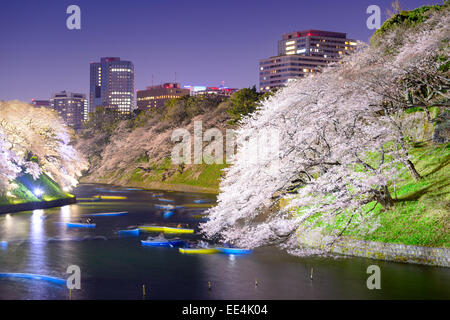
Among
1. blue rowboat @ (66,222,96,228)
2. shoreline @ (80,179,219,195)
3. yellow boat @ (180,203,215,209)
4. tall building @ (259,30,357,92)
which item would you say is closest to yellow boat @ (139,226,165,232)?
blue rowboat @ (66,222,96,228)

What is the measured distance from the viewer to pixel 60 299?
16.2 metres

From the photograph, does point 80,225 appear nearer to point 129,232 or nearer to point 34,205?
point 129,232

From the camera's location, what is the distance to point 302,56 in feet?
550

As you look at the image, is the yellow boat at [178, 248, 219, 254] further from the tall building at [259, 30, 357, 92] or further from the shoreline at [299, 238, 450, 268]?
the tall building at [259, 30, 357, 92]

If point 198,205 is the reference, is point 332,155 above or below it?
above

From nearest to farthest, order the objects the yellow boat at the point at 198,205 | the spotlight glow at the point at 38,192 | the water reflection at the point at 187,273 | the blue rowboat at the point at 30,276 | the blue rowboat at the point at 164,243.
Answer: the water reflection at the point at 187,273 → the blue rowboat at the point at 30,276 → the blue rowboat at the point at 164,243 → the yellow boat at the point at 198,205 → the spotlight glow at the point at 38,192

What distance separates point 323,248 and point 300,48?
165 metres

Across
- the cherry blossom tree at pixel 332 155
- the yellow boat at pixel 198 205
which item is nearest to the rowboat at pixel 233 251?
the cherry blossom tree at pixel 332 155

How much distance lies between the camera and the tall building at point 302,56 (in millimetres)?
167000

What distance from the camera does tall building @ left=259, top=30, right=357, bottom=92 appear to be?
167 metres

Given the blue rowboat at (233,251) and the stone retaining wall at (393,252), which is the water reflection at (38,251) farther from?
the stone retaining wall at (393,252)

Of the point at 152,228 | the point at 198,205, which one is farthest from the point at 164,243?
the point at 198,205

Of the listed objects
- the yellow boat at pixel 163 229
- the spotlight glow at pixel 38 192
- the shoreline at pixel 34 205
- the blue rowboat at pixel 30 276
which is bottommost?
the blue rowboat at pixel 30 276
